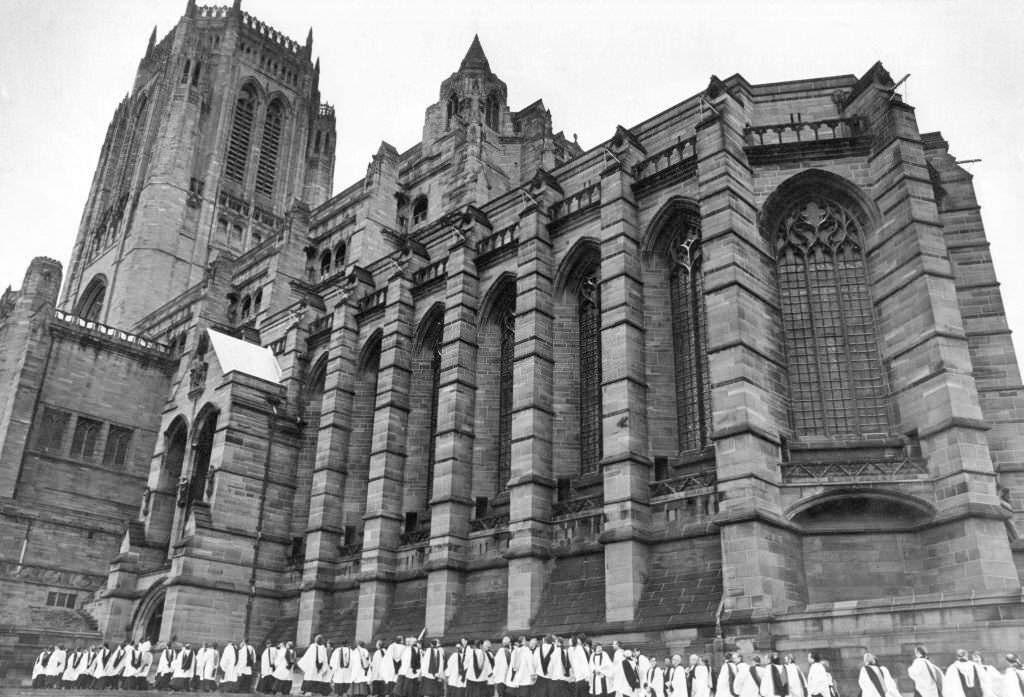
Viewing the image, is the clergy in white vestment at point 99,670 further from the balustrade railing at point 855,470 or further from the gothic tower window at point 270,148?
the gothic tower window at point 270,148

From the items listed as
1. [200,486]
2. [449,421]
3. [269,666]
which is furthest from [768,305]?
[200,486]

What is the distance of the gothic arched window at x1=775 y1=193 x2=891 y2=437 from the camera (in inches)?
773

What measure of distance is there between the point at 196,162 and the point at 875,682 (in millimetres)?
59618

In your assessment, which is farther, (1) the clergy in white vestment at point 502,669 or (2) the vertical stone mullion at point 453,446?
(2) the vertical stone mullion at point 453,446

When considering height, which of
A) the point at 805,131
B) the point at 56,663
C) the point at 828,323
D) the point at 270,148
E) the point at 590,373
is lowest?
the point at 56,663

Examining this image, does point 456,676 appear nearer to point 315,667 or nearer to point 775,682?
point 315,667

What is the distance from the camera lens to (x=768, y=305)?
67.1 feet

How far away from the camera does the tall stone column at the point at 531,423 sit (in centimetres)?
2072

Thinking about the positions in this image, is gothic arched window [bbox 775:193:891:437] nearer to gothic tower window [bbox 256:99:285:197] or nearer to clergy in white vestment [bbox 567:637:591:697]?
clergy in white vestment [bbox 567:637:591:697]

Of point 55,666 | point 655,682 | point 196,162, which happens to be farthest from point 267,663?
point 196,162

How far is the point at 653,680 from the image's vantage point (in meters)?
14.5

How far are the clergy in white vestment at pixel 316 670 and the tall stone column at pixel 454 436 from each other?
9.82 feet

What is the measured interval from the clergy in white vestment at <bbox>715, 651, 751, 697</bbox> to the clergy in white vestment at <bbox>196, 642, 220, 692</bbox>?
14465 millimetres

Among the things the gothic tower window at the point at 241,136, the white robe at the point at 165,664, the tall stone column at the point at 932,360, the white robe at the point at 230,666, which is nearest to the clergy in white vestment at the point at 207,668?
the white robe at the point at 230,666
